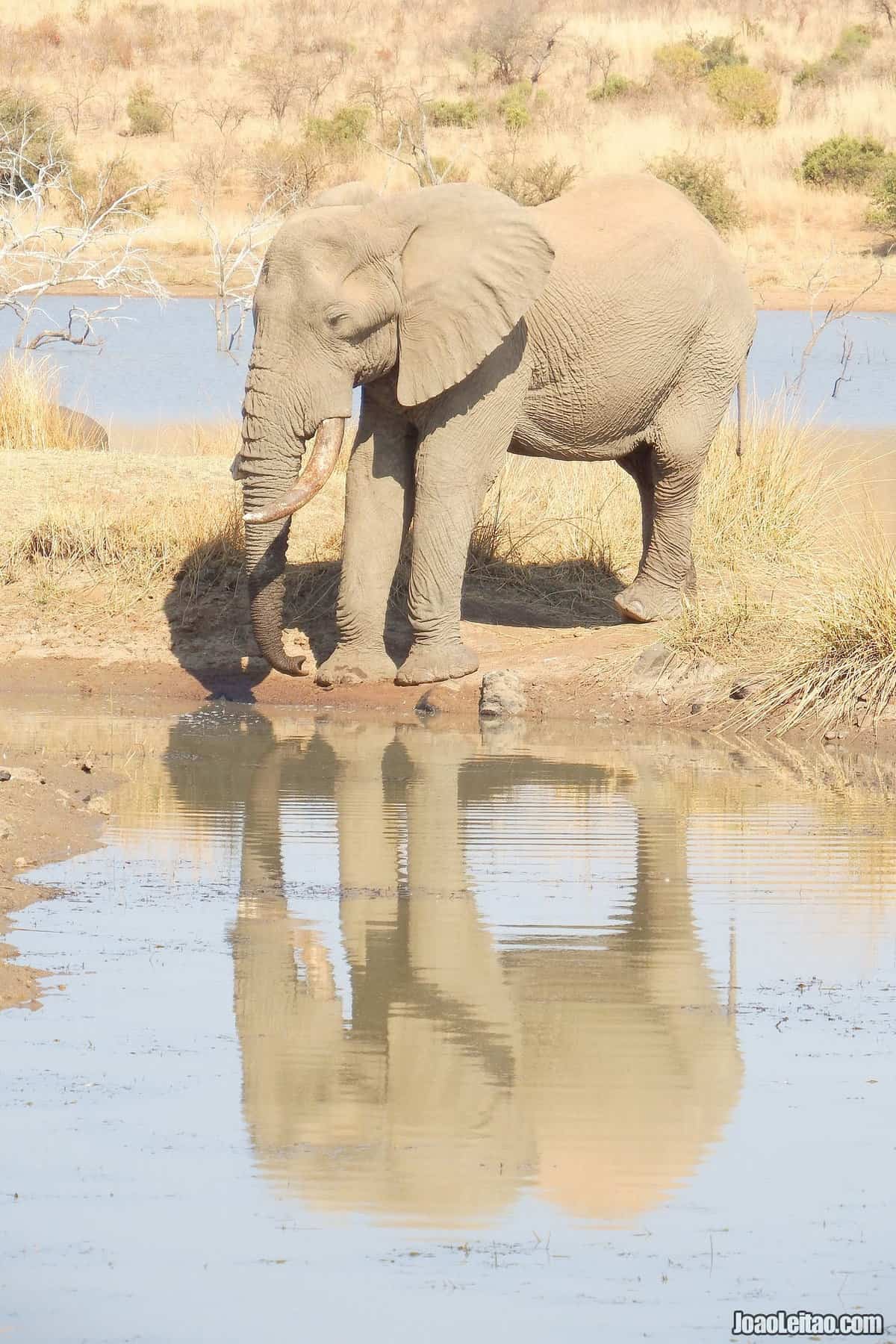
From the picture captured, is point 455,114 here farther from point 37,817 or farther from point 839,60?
point 37,817

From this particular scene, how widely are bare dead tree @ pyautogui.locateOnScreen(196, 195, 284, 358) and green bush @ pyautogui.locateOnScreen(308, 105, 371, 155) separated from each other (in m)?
4.03

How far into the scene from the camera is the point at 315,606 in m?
11.4

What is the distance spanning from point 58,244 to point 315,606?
15.0 meters

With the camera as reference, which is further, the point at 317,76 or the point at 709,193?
the point at 317,76

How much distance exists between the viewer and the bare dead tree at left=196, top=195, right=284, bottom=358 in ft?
67.3

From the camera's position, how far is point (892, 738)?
978 centimetres

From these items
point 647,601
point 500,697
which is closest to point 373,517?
point 500,697

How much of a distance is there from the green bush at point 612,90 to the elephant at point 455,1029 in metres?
41.8

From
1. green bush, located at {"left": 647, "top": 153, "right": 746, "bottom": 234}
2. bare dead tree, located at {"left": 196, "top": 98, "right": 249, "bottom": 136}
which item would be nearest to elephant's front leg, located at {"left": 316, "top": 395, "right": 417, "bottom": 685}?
green bush, located at {"left": 647, "top": 153, "right": 746, "bottom": 234}

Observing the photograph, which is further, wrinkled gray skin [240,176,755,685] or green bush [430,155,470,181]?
green bush [430,155,470,181]

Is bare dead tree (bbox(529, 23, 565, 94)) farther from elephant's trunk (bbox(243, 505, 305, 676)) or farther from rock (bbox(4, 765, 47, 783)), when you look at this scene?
rock (bbox(4, 765, 47, 783))

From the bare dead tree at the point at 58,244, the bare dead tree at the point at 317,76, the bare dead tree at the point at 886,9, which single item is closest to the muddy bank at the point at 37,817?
the bare dead tree at the point at 58,244

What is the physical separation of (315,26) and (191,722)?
50715 mm

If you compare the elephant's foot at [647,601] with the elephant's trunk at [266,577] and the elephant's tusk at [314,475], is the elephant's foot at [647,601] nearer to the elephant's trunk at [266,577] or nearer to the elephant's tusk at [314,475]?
the elephant's trunk at [266,577]
